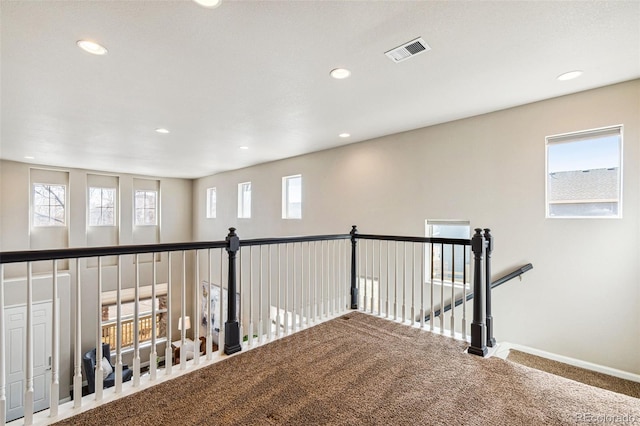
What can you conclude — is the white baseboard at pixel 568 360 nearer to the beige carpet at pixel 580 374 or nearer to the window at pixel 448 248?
the beige carpet at pixel 580 374

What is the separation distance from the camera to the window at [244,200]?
7906mm

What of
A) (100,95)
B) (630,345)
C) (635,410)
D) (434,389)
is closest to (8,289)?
(100,95)

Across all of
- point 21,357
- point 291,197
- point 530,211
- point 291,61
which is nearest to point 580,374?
point 530,211

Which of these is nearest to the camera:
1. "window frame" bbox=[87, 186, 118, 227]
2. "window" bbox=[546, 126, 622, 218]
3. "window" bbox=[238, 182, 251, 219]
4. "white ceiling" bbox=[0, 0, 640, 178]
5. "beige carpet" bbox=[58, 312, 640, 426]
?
"beige carpet" bbox=[58, 312, 640, 426]

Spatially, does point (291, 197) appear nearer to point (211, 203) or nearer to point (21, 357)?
point (211, 203)

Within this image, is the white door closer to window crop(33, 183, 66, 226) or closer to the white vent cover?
window crop(33, 183, 66, 226)

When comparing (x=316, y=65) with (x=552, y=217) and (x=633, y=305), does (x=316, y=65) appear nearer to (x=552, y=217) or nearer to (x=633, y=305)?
(x=552, y=217)

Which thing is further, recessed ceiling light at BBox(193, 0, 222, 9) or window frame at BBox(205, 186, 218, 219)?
window frame at BBox(205, 186, 218, 219)

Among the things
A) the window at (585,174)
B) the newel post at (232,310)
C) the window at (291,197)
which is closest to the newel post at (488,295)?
the window at (585,174)

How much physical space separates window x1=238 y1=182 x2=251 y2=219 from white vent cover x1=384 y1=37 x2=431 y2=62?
6.00 metres

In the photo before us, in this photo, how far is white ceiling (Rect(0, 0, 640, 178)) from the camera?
192 centimetres

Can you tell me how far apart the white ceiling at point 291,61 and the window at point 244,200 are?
3638 millimetres

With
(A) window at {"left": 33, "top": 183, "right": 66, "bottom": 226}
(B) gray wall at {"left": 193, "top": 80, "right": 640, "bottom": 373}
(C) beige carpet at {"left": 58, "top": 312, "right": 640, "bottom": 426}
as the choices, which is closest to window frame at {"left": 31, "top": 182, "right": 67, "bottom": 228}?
(A) window at {"left": 33, "top": 183, "right": 66, "bottom": 226}

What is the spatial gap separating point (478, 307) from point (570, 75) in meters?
2.30
